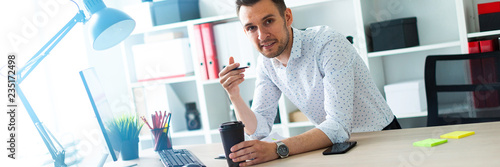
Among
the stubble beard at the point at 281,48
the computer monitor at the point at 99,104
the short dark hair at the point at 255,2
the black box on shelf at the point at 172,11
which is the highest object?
the black box on shelf at the point at 172,11

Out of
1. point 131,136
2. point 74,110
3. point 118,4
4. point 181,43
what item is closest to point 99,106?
point 131,136

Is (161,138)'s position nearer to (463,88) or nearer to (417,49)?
(463,88)

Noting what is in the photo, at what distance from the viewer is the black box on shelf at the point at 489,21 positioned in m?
2.45

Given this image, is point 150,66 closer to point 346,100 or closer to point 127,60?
point 127,60

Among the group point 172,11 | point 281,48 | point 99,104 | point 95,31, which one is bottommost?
point 99,104

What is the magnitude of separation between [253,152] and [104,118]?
525 mm

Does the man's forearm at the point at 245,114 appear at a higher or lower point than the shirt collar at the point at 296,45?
lower

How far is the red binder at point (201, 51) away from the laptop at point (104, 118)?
1512 millimetres

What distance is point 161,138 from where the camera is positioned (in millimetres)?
1776

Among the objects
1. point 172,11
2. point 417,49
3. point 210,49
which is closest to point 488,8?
point 417,49

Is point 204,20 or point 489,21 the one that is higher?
point 204,20

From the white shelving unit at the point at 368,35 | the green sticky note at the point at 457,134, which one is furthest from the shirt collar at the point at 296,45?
the white shelving unit at the point at 368,35

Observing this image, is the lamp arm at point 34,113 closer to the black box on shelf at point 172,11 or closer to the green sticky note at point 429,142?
the green sticky note at point 429,142

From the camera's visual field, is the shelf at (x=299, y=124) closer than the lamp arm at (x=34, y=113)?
No
